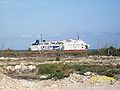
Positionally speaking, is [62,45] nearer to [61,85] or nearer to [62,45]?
[62,45]

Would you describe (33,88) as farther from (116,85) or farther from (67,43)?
(67,43)

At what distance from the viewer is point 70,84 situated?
29.1m

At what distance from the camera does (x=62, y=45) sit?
11700 centimetres

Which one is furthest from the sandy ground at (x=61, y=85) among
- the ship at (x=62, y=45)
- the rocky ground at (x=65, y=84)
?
the ship at (x=62, y=45)

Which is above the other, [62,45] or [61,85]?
[62,45]

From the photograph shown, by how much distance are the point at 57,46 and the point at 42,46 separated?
4.94 metres

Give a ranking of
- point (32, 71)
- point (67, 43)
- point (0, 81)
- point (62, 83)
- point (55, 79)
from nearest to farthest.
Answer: point (0, 81)
point (62, 83)
point (55, 79)
point (32, 71)
point (67, 43)

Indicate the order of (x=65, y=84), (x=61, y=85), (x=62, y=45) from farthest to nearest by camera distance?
1. (x=62, y=45)
2. (x=65, y=84)
3. (x=61, y=85)

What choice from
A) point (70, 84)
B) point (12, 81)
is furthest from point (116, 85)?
point (12, 81)

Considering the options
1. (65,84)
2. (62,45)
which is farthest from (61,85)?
(62,45)

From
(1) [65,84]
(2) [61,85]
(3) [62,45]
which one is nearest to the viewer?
(2) [61,85]

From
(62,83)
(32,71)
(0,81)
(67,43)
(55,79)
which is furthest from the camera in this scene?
(67,43)

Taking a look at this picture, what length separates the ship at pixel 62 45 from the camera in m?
116

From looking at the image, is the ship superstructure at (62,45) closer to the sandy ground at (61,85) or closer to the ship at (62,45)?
the ship at (62,45)
